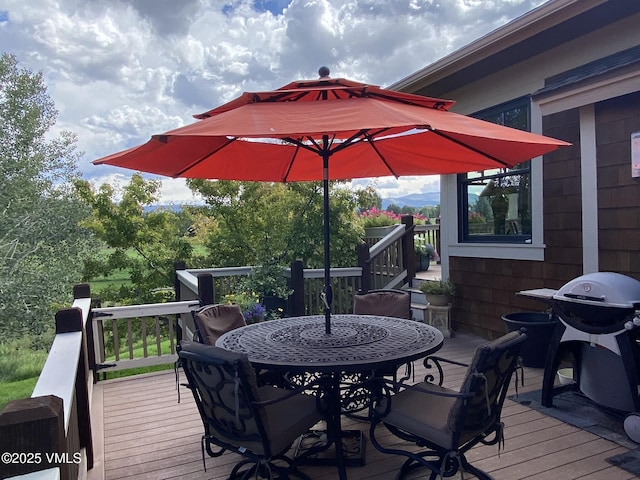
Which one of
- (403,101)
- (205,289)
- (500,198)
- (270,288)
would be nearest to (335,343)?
(403,101)

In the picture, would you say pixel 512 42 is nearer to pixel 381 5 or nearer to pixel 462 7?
pixel 462 7

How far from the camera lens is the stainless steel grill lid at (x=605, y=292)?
2868 mm

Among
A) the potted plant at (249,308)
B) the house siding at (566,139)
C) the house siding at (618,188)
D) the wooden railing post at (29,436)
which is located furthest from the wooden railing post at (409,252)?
the wooden railing post at (29,436)

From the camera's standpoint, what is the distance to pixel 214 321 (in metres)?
3.44

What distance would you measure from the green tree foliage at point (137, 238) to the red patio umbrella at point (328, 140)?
210 inches

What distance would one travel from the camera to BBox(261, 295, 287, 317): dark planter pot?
225 inches

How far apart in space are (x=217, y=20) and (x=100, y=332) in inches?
309

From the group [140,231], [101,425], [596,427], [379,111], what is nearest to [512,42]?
[379,111]

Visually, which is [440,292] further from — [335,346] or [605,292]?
[335,346]

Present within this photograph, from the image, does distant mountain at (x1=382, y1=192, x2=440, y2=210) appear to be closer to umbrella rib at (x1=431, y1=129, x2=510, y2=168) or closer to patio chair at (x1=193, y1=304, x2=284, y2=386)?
umbrella rib at (x1=431, y1=129, x2=510, y2=168)

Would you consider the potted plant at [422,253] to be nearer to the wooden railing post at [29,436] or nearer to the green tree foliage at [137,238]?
the green tree foliage at [137,238]

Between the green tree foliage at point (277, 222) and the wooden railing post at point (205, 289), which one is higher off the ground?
the green tree foliage at point (277, 222)

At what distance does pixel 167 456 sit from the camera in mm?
2863

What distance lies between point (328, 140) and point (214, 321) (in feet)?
5.29
